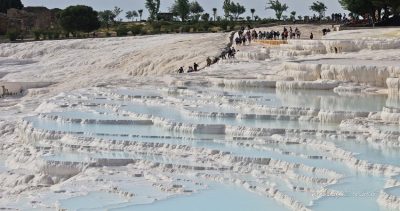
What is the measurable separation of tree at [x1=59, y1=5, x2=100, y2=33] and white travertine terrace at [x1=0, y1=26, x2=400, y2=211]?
22.1m

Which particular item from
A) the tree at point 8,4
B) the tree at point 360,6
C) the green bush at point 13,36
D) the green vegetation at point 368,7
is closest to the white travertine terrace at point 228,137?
the green vegetation at point 368,7

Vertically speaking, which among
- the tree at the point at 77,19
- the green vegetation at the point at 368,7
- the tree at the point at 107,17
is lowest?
the tree at the point at 107,17

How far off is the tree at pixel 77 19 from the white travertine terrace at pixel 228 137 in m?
22.1

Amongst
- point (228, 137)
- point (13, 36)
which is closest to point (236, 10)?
point (13, 36)

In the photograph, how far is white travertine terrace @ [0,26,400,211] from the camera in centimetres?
967

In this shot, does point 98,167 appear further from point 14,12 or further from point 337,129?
point 14,12

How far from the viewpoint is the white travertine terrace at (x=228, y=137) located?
9.67 m

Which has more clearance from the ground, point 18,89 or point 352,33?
point 352,33

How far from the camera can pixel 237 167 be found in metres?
10.5

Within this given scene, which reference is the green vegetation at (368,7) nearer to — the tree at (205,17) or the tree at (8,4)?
the tree at (205,17)

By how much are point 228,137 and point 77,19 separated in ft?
105

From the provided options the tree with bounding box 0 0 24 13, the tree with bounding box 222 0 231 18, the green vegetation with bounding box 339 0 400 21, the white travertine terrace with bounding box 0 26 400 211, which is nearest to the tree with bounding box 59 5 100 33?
the tree with bounding box 222 0 231 18

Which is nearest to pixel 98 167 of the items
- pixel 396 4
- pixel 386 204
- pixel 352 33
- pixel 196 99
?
pixel 386 204

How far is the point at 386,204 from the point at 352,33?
18.3m
